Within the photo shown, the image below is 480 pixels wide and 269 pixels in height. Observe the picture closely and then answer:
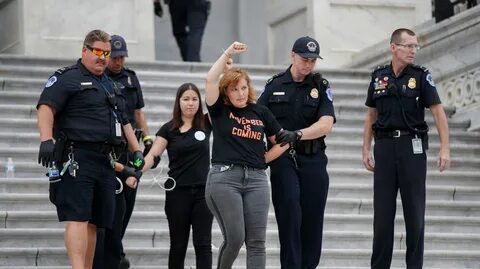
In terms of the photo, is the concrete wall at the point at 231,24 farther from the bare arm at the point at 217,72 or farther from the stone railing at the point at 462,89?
the bare arm at the point at 217,72

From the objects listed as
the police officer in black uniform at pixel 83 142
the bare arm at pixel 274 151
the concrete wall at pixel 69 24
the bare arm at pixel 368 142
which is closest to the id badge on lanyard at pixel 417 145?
the bare arm at pixel 368 142

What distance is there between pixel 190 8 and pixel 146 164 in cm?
620

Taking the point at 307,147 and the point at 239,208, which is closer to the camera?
the point at 239,208

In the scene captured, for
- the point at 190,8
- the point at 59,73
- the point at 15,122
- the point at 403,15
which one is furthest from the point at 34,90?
the point at 403,15

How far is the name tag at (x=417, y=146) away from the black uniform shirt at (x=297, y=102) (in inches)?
29.3

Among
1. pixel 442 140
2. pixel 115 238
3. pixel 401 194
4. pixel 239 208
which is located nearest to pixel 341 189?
pixel 401 194

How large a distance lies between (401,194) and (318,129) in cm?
97

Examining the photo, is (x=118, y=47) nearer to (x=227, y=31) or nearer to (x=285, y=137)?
(x=285, y=137)

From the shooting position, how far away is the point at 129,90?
39.6 ft

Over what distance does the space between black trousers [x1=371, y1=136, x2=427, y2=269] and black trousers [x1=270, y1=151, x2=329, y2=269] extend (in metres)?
0.60

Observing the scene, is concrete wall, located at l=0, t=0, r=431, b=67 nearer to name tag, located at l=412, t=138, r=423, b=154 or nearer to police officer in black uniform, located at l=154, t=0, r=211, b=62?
police officer in black uniform, located at l=154, t=0, r=211, b=62

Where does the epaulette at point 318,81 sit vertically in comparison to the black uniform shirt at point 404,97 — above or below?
above

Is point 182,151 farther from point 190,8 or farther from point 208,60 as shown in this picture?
point 208,60

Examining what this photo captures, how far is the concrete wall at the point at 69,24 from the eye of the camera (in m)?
17.5
